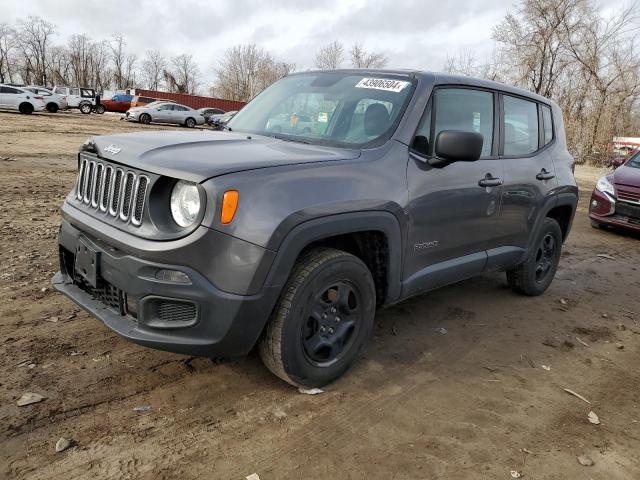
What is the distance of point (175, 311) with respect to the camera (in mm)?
2486

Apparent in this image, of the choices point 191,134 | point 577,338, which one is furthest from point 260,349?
point 577,338

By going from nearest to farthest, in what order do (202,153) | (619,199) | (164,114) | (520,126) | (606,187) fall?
1. (202,153)
2. (520,126)
3. (619,199)
4. (606,187)
5. (164,114)

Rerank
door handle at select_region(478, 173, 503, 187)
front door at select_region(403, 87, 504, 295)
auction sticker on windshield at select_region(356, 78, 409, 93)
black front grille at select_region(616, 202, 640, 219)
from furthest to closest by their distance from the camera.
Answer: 1. black front grille at select_region(616, 202, 640, 219)
2. door handle at select_region(478, 173, 503, 187)
3. auction sticker on windshield at select_region(356, 78, 409, 93)
4. front door at select_region(403, 87, 504, 295)

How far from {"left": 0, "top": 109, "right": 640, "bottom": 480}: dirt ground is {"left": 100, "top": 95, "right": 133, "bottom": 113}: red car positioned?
38999 millimetres

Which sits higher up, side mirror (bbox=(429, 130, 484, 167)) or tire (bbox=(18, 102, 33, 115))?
side mirror (bbox=(429, 130, 484, 167))

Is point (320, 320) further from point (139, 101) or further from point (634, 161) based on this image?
point (139, 101)

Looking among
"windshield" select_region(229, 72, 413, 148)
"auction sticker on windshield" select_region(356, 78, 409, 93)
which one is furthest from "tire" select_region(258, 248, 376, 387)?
"auction sticker on windshield" select_region(356, 78, 409, 93)

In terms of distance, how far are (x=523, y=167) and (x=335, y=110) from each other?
1778 millimetres

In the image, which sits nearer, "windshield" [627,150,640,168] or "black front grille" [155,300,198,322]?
"black front grille" [155,300,198,322]

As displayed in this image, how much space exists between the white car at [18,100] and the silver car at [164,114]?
200 inches

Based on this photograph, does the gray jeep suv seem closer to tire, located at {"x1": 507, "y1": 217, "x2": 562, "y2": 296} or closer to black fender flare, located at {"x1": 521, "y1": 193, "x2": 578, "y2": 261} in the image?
black fender flare, located at {"x1": 521, "y1": 193, "x2": 578, "y2": 261}

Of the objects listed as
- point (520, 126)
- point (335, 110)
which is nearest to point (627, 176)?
point (520, 126)

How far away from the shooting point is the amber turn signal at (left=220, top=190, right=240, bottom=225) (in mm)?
2354

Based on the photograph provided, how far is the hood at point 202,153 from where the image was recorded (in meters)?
2.46
